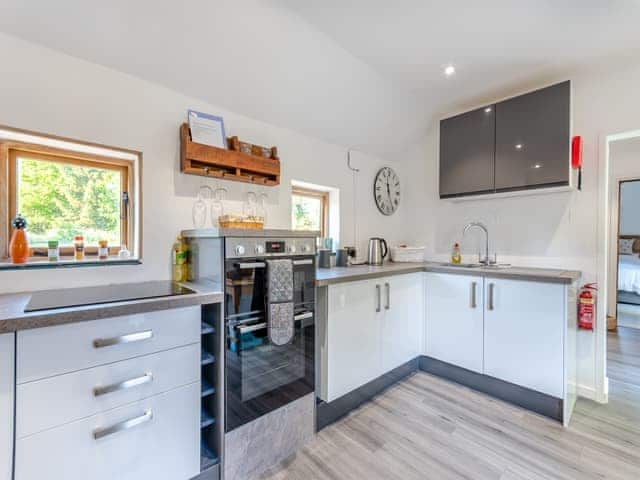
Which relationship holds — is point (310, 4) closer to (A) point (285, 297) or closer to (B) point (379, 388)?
(A) point (285, 297)

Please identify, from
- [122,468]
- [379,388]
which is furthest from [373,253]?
[122,468]

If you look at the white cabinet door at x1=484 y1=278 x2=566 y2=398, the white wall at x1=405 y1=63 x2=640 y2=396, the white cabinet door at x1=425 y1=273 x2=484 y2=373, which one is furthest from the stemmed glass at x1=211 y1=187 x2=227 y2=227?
the white wall at x1=405 y1=63 x2=640 y2=396

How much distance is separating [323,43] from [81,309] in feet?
6.19

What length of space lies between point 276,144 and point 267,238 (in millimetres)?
999

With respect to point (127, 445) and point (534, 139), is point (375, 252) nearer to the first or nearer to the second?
point (534, 139)

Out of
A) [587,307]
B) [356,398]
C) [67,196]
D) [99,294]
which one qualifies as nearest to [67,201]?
[67,196]

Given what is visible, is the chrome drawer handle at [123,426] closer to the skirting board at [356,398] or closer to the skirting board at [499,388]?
the skirting board at [356,398]

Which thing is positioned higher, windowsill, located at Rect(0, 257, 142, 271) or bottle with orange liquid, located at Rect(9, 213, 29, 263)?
bottle with orange liquid, located at Rect(9, 213, 29, 263)

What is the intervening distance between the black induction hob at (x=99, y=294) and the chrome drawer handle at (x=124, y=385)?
0.30m

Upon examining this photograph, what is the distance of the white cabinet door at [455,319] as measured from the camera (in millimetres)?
2244

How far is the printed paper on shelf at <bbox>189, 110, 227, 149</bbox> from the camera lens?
5.64ft

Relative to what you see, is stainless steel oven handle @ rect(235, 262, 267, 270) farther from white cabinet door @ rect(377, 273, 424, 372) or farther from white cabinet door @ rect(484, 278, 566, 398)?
white cabinet door @ rect(484, 278, 566, 398)

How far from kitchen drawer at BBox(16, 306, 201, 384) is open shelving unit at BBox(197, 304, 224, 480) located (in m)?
0.10

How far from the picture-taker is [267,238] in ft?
4.89
